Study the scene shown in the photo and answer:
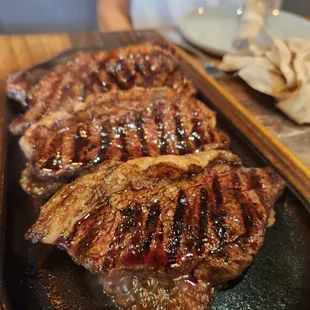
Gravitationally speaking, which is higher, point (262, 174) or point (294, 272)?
point (262, 174)

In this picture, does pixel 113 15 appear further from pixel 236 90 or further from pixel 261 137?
pixel 261 137

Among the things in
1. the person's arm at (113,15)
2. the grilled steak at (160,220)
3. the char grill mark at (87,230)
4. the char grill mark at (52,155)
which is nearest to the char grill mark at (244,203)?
the grilled steak at (160,220)

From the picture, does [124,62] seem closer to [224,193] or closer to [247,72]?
[247,72]

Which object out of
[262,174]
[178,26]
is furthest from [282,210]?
[178,26]

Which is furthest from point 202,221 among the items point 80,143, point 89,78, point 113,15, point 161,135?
point 113,15

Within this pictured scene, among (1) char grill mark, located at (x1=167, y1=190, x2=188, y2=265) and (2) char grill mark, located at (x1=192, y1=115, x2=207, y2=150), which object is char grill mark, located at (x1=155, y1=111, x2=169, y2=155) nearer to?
(2) char grill mark, located at (x1=192, y1=115, x2=207, y2=150)

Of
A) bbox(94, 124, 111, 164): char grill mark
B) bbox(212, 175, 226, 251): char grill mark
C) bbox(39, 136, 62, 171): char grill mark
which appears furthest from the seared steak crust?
bbox(39, 136, 62, 171): char grill mark

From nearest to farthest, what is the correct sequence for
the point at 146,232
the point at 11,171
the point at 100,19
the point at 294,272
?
the point at 146,232, the point at 294,272, the point at 11,171, the point at 100,19
